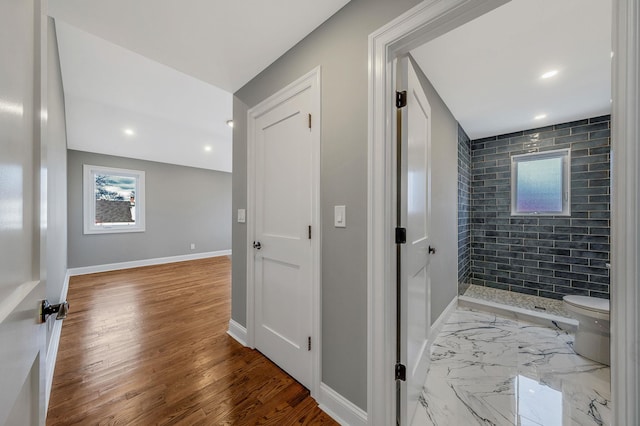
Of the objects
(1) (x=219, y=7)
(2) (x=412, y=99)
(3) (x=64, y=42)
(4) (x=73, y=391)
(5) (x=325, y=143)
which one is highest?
(3) (x=64, y=42)

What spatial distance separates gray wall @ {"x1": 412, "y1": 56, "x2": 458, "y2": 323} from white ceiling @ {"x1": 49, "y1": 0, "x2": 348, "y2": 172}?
1144 millimetres

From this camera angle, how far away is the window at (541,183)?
9.83 feet

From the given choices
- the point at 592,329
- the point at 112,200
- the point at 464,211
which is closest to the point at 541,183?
the point at 464,211

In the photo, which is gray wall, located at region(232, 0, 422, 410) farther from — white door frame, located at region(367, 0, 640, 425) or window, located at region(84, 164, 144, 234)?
window, located at region(84, 164, 144, 234)

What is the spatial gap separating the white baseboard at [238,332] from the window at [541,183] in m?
3.79

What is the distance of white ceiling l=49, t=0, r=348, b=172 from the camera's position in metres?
1.39

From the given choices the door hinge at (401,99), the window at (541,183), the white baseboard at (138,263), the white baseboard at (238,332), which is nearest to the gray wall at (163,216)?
the white baseboard at (138,263)

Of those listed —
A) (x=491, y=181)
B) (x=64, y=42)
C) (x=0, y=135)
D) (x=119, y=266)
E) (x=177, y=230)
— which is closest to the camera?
(x=0, y=135)

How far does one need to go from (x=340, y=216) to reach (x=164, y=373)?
1744 mm

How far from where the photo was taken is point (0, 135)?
423 millimetres

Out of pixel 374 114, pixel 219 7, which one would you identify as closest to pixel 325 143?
pixel 374 114

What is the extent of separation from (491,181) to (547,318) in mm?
1888

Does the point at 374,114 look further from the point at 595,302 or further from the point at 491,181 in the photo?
the point at 491,181

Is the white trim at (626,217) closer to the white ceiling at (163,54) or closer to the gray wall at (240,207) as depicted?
the white ceiling at (163,54)
